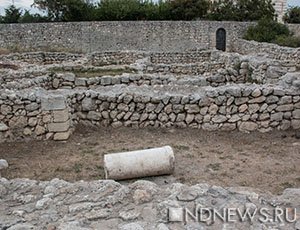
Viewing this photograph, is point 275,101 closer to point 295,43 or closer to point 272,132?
point 272,132

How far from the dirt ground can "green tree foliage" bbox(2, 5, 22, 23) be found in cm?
3810

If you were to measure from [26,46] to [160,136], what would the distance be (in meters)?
30.5

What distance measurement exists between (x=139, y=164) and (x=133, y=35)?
33.0 meters

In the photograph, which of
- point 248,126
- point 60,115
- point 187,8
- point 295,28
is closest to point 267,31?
point 295,28

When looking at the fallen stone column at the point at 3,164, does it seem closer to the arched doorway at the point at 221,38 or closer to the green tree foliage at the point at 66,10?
the arched doorway at the point at 221,38

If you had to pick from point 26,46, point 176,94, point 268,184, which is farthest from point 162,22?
point 268,184

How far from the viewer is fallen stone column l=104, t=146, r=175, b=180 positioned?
6449mm

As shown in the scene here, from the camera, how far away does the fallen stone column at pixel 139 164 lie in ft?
21.2

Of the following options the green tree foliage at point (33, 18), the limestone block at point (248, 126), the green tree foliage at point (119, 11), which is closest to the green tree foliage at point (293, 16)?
the green tree foliage at point (119, 11)

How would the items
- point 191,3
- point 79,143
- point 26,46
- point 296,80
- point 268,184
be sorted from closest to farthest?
point 268,184 < point 79,143 < point 296,80 < point 26,46 < point 191,3

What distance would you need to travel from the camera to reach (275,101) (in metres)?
9.07

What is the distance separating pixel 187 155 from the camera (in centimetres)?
781

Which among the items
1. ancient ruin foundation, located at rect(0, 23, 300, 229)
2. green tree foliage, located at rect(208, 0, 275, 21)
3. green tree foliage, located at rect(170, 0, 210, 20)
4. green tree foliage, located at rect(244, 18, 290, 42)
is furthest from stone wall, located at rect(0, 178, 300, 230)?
green tree foliage, located at rect(208, 0, 275, 21)

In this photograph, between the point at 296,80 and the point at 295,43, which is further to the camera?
the point at 295,43
